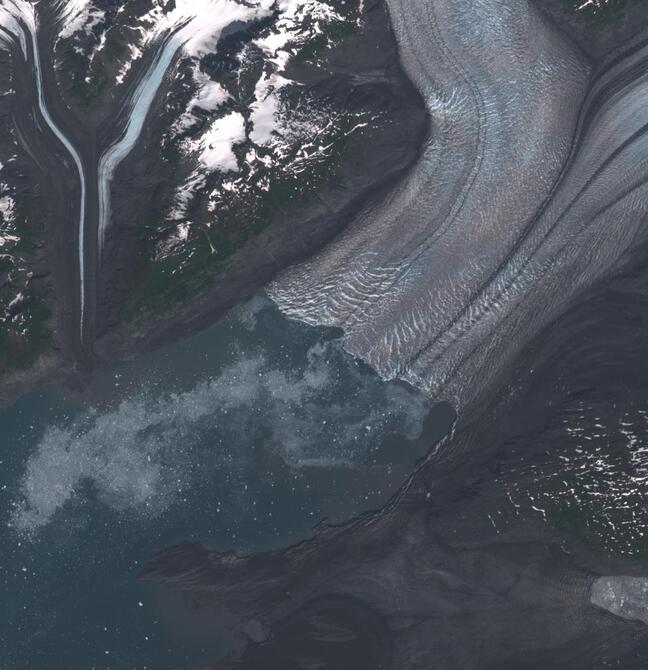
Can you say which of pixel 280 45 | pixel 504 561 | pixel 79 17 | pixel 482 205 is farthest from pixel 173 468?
pixel 79 17

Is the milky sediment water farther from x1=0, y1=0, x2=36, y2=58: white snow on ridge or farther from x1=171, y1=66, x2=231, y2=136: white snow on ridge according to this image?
x1=0, y1=0, x2=36, y2=58: white snow on ridge

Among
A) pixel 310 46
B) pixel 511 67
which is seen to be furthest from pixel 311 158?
pixel 511 67

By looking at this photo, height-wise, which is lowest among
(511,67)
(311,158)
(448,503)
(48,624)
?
(48,624)

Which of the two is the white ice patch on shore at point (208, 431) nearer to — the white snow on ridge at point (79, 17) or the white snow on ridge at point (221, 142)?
the white snow on ridge at point (221, 142)

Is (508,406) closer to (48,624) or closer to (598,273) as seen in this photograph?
(598,273)

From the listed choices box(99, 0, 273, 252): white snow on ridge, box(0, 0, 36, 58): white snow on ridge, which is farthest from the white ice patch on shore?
box(0, 0, 36, 58): white snow on ridge

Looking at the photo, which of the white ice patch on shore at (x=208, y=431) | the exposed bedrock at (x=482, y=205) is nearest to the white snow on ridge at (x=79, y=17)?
the exposed bedrock at (x=482, y=205)
